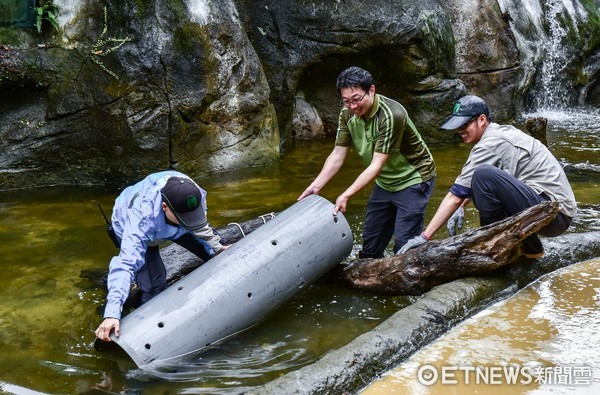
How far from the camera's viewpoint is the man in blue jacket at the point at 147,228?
4.03 m

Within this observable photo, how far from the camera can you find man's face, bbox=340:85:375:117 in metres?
4.81

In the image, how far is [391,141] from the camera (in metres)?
4.95

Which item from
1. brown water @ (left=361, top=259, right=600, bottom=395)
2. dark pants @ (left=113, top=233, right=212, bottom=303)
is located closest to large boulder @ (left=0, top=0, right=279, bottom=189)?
dark pants @ (left=113, top=233, right=212, bottom=303)

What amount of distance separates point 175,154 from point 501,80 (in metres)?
6.46

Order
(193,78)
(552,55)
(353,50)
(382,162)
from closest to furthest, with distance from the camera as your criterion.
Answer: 1. (382,162)
2. (193,78)
3. (353,50)
4. (552,55)

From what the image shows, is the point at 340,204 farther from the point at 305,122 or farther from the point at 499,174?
the point at 305,122

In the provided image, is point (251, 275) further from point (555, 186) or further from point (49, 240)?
point (49, 240)

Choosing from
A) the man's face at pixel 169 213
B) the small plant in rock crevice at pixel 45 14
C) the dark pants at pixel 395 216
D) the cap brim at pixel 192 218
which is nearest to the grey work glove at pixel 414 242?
the dark pants at pixel 395 216

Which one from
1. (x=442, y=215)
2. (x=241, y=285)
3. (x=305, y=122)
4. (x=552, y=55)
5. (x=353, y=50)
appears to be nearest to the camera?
(x=241, y=285)

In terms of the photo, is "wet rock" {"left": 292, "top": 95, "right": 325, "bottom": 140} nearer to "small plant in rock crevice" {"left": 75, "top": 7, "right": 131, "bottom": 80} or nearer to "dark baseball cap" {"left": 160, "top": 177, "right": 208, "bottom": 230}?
"small plant in rock crevice" {"left": 75, "top": 7, "right": 131, "bottom": 80}

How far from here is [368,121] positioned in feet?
16.6

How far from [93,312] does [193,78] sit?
4461mm

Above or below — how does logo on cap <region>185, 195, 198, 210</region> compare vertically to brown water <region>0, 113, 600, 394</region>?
above

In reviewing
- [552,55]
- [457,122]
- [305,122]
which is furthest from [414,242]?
[552,55]
